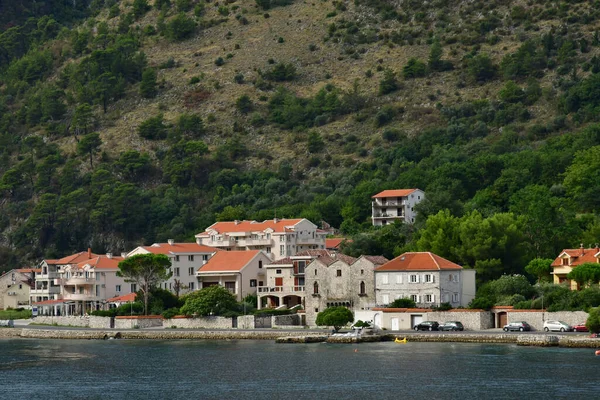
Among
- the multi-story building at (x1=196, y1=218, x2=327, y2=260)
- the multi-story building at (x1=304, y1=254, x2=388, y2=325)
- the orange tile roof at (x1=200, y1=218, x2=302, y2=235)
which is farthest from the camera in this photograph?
the orange tile roof at (x1=200, y1=218, x2=302, y2=235)

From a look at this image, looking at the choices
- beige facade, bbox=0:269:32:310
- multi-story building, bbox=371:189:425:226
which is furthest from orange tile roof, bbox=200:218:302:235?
beige facade, bbox=0:269:32:310

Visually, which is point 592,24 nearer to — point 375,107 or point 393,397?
point 375,107

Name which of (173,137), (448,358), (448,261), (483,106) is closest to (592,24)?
(483,106)

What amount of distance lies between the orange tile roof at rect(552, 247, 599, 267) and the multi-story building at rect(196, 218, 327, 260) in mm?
30389

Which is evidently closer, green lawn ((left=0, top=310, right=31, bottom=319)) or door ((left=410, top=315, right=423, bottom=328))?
door ((left=410, top=315, right=423, bottom=328))

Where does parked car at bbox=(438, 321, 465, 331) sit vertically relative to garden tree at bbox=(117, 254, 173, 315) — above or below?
below

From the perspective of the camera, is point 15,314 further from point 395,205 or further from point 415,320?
point 415,320

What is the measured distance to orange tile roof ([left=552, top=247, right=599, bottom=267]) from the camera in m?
104

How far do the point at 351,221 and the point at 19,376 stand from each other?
65504mm

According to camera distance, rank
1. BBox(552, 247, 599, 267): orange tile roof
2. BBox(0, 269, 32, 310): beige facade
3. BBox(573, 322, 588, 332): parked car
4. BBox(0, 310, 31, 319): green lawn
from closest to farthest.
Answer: BBox(573, 322, 588, 332): parked car → BBox(552, 247, 599, 267): orange tile roof → BBox(0, 310, 31, 319): green lawn → BBox(0, 269, 32, 310): beige facade

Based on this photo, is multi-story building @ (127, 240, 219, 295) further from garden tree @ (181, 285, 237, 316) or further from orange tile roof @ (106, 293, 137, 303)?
garden tree @ (181, 285, 237, 316)

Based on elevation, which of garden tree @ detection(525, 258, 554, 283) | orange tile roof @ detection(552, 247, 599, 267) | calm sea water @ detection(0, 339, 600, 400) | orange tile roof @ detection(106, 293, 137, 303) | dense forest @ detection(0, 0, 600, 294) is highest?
dense forest @ detection(0, 0, 600, 294)

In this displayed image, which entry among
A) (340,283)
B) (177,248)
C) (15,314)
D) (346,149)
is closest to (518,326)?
(340,283)

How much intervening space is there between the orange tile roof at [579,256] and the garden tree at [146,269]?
31670mm
